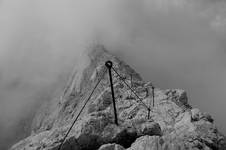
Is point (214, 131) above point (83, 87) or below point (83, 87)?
below

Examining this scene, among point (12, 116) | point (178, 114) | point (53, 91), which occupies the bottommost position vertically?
point (178, 114)

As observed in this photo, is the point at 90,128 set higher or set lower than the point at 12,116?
lower

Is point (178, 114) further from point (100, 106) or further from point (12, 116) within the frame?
point (12, 116)

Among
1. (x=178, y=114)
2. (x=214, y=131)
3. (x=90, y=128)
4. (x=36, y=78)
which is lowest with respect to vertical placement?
(x=90, y=128)

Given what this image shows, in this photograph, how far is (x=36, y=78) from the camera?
566 ft

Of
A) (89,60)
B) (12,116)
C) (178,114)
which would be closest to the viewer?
(178,114)

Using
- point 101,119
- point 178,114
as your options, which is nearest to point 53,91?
point 178,114

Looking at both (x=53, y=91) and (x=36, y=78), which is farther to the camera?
(x=36, y=78)

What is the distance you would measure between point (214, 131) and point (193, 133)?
14.3 feet

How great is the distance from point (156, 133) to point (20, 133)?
117m

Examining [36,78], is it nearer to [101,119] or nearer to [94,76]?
[94,76]

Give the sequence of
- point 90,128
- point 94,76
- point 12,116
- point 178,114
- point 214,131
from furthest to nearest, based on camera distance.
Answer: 1. point 12,116
2. point 94,76
3. point 178,114
4. point 214,131
5. point 90,128

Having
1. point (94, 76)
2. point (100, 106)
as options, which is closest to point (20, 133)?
point (94, 76)

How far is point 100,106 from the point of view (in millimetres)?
66500
